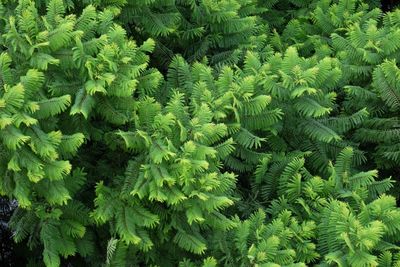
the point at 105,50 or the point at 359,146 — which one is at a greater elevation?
the point at 105,50

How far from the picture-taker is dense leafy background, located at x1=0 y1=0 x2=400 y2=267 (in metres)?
3.07

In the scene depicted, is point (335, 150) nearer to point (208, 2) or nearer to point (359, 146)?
point (359, 146)

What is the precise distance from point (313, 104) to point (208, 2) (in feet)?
3.79

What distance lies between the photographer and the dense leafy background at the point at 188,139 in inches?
121

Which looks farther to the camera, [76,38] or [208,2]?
[208,2]

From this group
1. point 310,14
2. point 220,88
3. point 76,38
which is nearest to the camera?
point 76,38

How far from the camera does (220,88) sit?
12.2 feet

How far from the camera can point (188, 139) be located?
3279mm

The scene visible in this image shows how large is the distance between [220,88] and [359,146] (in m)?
1.39

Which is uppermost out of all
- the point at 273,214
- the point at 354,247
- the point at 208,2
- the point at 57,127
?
the point at 208,2

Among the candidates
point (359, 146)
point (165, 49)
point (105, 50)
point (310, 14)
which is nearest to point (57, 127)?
point (105, 50)

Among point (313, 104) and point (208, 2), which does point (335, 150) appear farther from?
point (208, 2)

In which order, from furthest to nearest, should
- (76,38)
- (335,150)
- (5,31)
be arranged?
(335,150), (5,31), (76,38)

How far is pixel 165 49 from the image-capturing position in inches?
172
